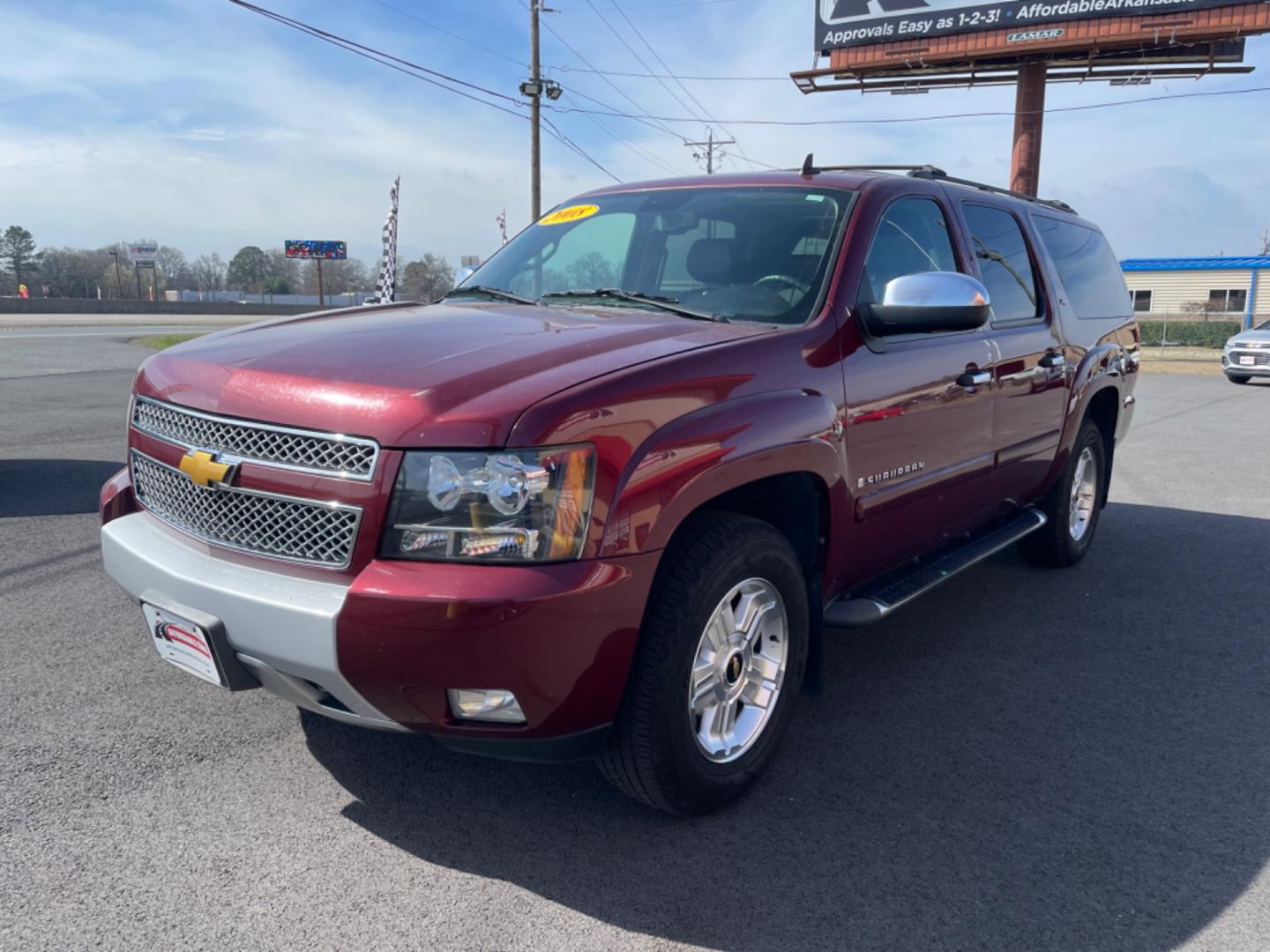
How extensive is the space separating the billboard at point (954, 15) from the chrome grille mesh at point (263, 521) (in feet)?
93.1

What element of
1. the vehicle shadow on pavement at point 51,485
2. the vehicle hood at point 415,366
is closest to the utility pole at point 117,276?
the vehicle shadow on pavement at point 51,485

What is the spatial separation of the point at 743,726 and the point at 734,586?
0.49 metres

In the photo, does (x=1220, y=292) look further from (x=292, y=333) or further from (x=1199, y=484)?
(x=292, y=333)

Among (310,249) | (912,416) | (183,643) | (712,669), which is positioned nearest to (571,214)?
(912,416)

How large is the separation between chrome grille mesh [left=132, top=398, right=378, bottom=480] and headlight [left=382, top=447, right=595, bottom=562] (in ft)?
0.44

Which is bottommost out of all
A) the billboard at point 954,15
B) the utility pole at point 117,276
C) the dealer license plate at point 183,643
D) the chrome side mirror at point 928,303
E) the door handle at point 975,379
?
the dealer license plate at point 183,643

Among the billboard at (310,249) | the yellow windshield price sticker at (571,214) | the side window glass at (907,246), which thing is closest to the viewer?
the side window glass at (907,246)

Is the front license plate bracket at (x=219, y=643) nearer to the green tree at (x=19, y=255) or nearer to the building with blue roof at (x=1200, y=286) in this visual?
the building with blue roof at (x=1200, y=286)

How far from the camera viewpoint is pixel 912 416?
3547 millimetres

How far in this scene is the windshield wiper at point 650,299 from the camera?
10.6ft

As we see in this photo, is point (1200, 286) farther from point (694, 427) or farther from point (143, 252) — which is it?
point (143, 252)

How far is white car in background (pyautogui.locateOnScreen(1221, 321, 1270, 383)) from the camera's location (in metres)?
18.2

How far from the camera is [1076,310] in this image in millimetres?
5199

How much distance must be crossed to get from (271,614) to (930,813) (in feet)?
6.44
